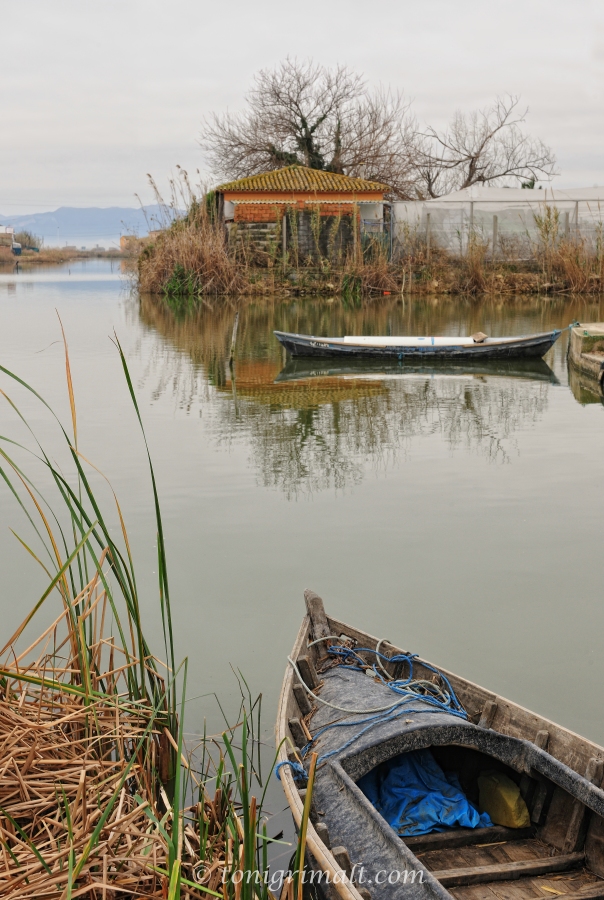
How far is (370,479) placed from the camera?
851 centimetres

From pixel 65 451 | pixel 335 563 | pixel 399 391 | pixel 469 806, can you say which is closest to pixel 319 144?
pixel 399 391

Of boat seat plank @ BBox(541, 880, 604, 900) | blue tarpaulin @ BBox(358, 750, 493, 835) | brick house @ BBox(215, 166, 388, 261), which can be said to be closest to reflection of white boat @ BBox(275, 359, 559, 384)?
blue tarpaulin @ BBox(358, 750, 493, 835)

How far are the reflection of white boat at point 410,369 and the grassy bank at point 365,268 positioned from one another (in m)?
12.3

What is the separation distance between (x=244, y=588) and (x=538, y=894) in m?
3.39

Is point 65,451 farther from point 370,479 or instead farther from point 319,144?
point 319,144

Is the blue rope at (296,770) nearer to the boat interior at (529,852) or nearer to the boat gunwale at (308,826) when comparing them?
the boat gunwale at (308,826)

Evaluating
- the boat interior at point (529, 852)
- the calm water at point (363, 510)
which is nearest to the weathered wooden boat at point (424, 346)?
the calm water at point (363, 510)

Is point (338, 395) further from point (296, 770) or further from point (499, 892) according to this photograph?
point (499, 892)

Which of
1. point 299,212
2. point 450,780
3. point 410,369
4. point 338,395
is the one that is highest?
point 299,212

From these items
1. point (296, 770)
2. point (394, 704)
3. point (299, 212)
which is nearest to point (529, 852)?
point (394, 704)

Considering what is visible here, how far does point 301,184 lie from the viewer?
103 feet

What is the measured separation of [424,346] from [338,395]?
2791mm

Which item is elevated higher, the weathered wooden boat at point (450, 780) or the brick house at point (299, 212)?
the brick house at point (299, 212)

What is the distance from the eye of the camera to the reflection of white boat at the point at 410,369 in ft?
48.6
